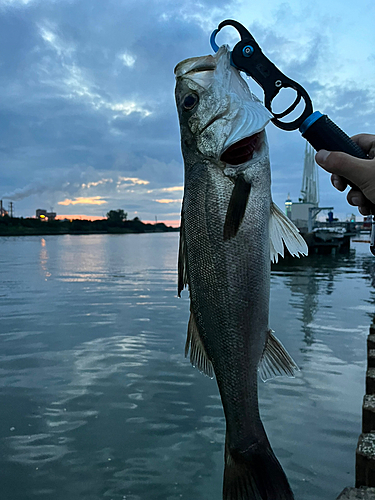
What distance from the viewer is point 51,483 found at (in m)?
5.24

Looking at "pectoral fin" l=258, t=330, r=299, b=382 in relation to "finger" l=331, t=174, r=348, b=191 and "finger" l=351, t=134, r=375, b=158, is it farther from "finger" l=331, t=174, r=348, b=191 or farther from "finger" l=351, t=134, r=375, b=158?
"finger" l=351, t=134, r=375, b=158

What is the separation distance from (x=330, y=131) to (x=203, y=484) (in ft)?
15.7

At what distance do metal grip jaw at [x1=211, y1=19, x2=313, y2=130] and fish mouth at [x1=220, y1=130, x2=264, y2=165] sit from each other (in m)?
0.24

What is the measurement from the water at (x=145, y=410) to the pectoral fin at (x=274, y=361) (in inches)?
127

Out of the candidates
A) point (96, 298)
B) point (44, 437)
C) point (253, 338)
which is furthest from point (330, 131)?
point (96, 298)

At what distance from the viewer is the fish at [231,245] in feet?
7.73

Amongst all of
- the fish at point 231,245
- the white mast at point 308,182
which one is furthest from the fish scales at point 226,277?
the white mast at point 308,182

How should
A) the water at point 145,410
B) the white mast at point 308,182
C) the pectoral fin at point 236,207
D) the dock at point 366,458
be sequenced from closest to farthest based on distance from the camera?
1. the pectoral fin at point 236,207
2. the dock at point 366,458
3. the water at point 145,410
4. the white mast at point 308,182

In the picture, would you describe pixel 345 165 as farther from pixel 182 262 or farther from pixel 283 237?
pixel 182 262

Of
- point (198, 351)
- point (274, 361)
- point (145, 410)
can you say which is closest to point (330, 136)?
point (274, 361)

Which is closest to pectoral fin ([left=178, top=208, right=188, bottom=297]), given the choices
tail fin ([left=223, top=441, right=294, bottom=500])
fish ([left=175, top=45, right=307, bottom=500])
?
fish ([left=175, top=45, right=307, bottom=500])

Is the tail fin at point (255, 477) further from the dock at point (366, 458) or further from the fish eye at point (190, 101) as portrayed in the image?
the fish eye at point (190, 101)

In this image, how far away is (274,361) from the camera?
8.57 ft

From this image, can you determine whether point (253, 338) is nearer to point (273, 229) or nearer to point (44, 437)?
point (273, 229)
